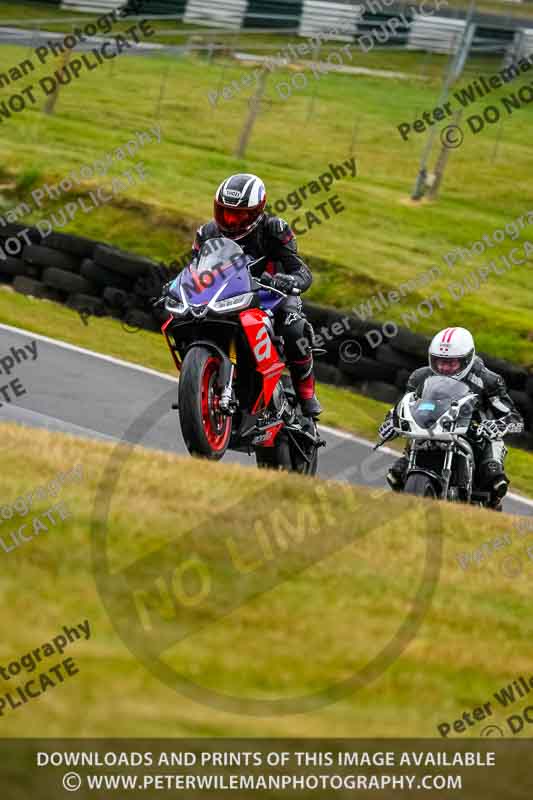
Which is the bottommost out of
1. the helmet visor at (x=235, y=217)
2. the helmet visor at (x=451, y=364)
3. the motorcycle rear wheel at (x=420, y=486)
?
the motorcycle rear wheel at (x=420, y=486)

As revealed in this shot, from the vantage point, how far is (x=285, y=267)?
9.54 meters

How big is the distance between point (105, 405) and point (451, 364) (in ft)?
13.7

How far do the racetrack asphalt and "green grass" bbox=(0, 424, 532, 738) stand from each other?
4.41 m

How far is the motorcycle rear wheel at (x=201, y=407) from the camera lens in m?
8.29

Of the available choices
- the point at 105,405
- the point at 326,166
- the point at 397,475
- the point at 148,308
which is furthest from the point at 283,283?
the point at 326,166

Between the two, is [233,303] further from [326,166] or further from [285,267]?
[326,166]

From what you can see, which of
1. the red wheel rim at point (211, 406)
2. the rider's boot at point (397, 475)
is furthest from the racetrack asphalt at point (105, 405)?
the red wheel rim at point (211, 406)

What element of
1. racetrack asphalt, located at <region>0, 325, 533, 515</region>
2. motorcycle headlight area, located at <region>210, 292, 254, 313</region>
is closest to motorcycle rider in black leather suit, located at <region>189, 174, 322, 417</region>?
motorcycle headlight area, located at <region>210, 292, 254, 313</region>

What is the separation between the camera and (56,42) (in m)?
26.0

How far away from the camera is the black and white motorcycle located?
9.42 m

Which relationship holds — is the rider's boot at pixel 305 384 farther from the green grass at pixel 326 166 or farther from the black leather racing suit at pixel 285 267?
the green grass at pixel 326 166

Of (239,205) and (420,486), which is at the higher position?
(239,205)

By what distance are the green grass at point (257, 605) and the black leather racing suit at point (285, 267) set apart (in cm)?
189
